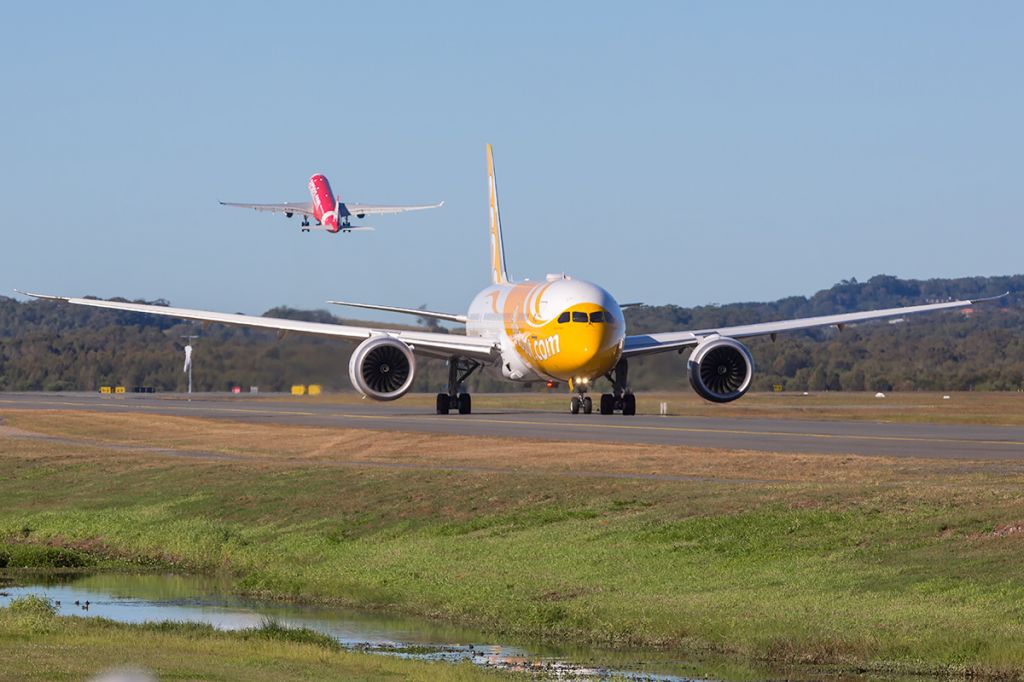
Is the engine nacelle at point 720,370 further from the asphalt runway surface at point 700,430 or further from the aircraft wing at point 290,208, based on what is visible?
the aircraft wing at point 290,208

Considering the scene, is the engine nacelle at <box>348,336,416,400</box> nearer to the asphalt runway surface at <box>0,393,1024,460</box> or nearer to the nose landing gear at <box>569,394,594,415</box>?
the asphalt runway surface at <box>0,393,1024,460</box>

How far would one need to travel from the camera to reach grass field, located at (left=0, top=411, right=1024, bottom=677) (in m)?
19.9

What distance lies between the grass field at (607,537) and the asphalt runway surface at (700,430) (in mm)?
3630

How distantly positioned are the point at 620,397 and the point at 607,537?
34.1 meters

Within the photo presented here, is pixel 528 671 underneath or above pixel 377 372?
underneath

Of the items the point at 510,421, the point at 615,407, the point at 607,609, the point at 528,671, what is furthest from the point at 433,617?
the point at 615,407

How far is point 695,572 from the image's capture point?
910 inches

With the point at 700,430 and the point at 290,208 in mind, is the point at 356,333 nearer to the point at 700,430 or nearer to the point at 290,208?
the point at 700,430

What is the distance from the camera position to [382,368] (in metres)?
58.1

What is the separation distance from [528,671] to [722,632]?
261cm

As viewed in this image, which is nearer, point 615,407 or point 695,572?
point 695,572

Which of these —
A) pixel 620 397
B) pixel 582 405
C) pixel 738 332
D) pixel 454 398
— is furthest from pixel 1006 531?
pixel 738 332

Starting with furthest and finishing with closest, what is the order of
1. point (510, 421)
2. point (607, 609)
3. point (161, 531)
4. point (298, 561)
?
1. point (510, 421)
2. point (161, 531)
3. point (298, 561)
4. point (607, 609)

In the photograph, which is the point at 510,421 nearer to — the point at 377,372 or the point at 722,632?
the point at 377,372
